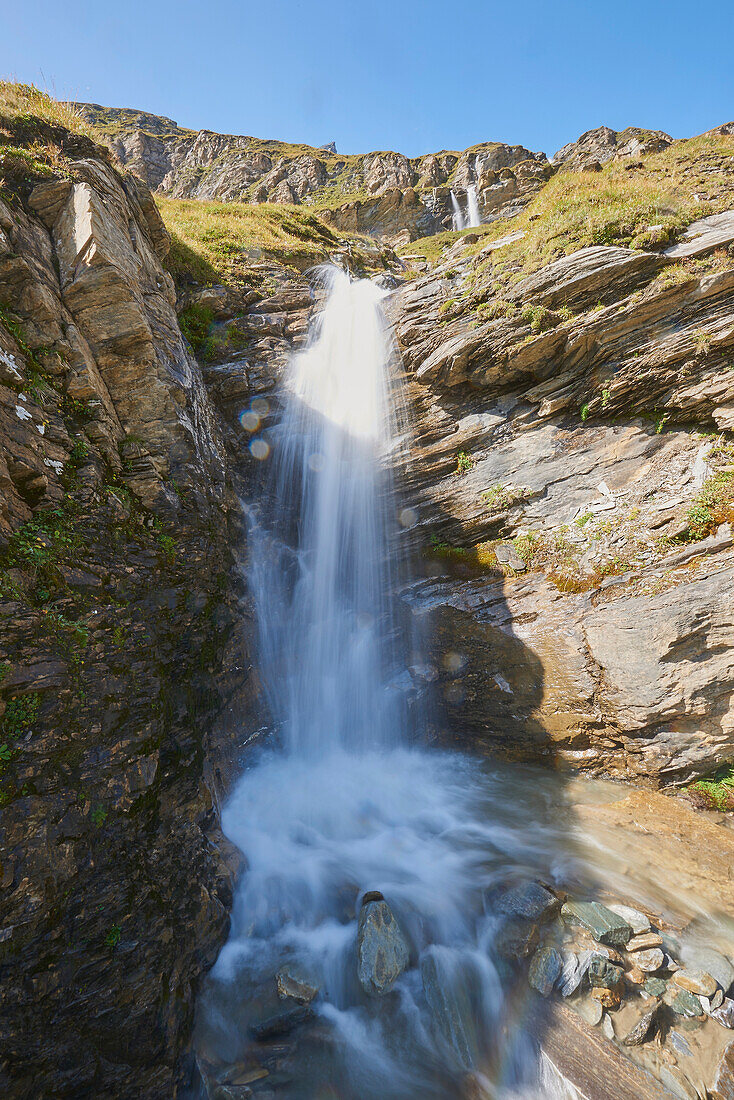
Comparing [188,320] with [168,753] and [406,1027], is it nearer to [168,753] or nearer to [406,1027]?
[168,753]

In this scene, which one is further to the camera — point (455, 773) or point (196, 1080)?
point (455, 773)

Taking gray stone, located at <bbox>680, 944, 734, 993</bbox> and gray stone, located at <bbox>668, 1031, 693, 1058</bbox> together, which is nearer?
gray stone, located at <bbox>668, 1031, 693, 1058</bbox>

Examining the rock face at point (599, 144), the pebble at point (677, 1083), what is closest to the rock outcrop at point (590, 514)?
the pebble at point (677, 1083)

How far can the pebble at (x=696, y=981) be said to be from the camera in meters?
4.66

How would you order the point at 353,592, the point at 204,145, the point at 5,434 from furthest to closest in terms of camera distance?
the point at 204,145 < the point at 353,592 < the point at 5,434

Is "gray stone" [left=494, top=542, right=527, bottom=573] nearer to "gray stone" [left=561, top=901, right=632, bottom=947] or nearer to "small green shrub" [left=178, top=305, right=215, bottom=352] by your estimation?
"gray stone" [left=561, top=901, right=632, bottom=947]

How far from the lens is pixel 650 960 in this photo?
16.3 feet

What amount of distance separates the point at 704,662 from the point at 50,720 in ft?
30.5

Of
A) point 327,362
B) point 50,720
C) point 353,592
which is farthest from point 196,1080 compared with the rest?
point 327,362

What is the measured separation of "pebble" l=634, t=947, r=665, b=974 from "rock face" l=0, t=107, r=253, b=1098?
17.7 feet

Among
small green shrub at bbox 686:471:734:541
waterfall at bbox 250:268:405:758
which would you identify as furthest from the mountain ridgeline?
small green shrub at bbox 686:471:734:541

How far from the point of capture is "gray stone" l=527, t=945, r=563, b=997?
4.96 m

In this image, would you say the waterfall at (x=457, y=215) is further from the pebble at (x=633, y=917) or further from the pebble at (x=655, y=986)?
the pebble at (x=655, y=986)

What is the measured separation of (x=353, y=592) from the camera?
37.2 ft
